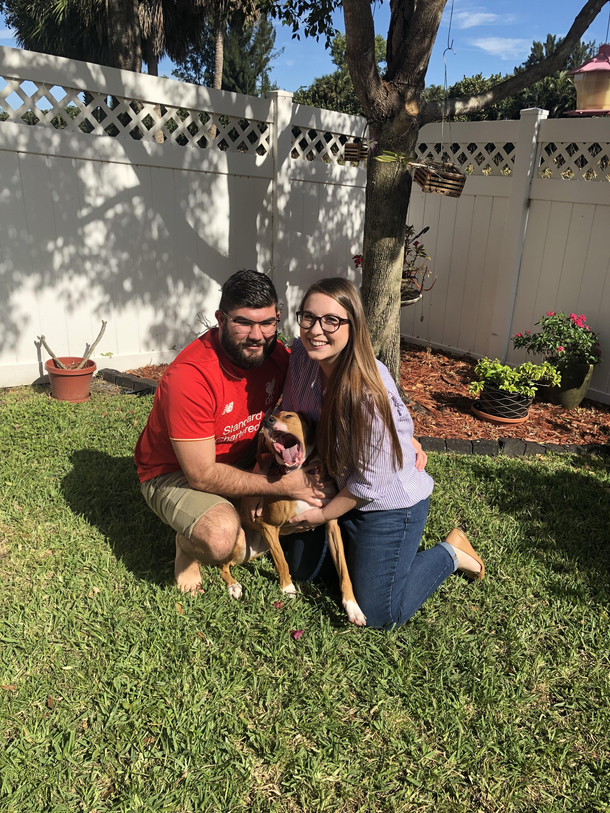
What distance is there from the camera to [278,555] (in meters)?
2.87

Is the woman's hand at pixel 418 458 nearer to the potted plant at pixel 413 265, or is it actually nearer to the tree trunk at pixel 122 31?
the potted plant at pixel 413 265

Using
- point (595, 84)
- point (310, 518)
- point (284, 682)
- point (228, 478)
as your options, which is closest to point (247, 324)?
point (228, 478)

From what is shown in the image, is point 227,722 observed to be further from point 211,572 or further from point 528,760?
point 528,760

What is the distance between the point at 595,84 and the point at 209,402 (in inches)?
197

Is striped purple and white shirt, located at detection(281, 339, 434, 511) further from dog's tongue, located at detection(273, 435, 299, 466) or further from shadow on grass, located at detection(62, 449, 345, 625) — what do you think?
shadow on grass, located at detection(62, 449, 345, 625)

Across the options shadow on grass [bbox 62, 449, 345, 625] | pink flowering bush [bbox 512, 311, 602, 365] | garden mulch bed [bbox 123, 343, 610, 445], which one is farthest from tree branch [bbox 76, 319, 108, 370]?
pink flowering bush [bbox 512, 311, 602, 365]

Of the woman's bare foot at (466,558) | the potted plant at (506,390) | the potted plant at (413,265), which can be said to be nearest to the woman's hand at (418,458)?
the woman's bare foot at (466,558)

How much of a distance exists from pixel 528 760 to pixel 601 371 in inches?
184

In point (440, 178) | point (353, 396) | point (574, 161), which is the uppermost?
point (574, 161)

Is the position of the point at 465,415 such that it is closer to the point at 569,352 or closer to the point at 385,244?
the point at 569,352

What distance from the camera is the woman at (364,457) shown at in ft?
8.20

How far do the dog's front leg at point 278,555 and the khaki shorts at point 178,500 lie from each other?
9.1 inches

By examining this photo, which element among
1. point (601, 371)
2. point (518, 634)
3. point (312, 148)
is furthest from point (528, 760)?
point (312, 148)

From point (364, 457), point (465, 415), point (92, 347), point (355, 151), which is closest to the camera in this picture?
point (364, 457)
